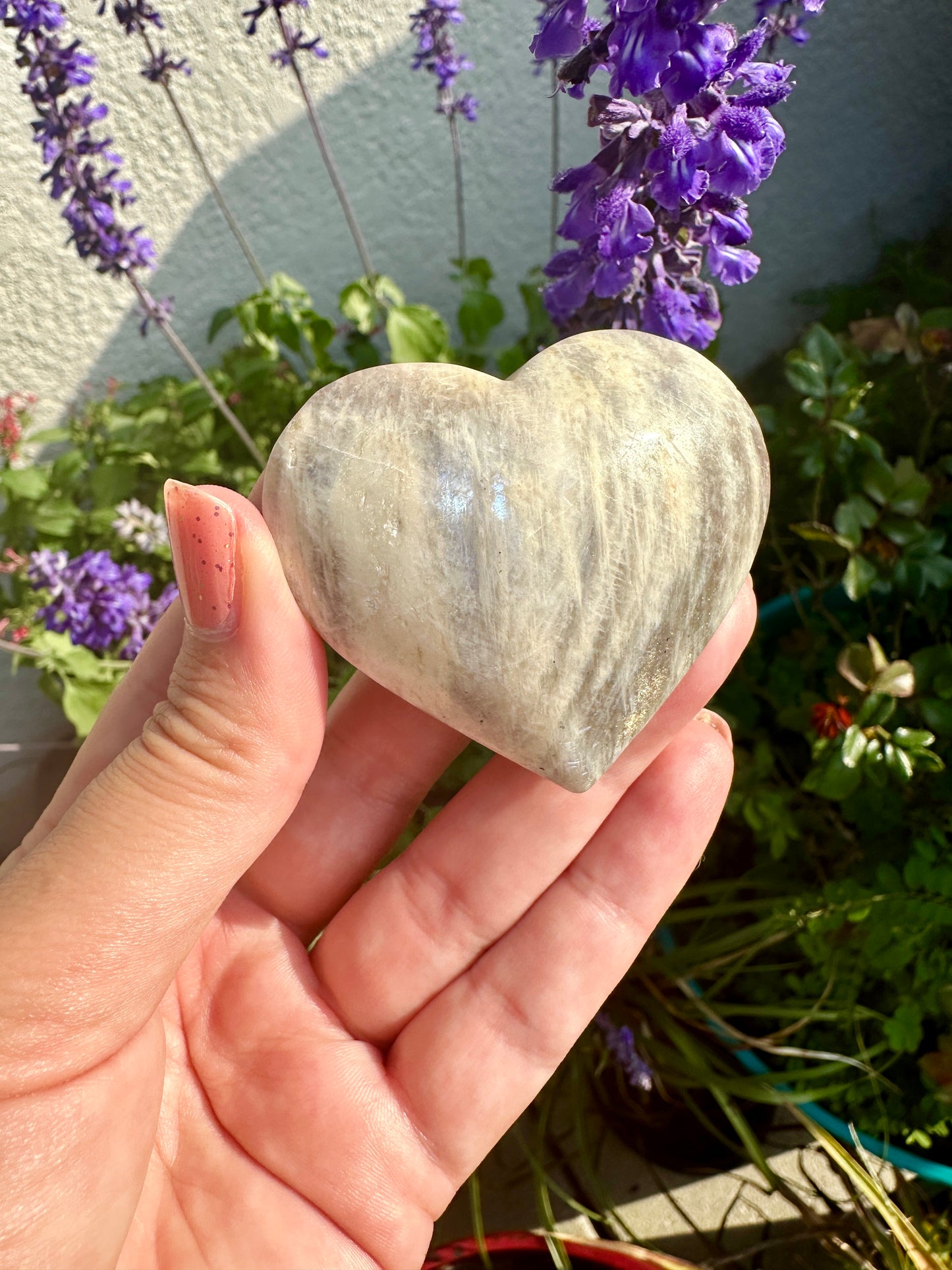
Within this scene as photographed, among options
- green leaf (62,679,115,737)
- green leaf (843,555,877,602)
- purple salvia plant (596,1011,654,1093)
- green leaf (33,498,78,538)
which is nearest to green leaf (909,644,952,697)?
green leaf (843,555,877,602)

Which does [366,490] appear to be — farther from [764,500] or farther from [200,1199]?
[200,1199]

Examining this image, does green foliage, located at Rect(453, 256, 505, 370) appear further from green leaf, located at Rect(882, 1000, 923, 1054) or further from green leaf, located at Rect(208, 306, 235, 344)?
green leaf, located at Rect(882, 1000, 923, 1054)

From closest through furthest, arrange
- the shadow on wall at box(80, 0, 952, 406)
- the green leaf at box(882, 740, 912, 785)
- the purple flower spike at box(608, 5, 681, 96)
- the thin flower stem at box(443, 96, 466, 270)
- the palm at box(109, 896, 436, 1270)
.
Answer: the purple flower spike at box(608, 5, 681, 96) → the palm at box(109, 896, 436, 1270) → the green leaf at box(882, 740, 912, 785) → the thin flower stem at box(443, 96, 466, 270) → the shadow on wall at box(80, 0, 952, 406)

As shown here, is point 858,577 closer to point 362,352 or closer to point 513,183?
point 362,352

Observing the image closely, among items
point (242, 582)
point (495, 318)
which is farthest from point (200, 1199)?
point (495, 318)

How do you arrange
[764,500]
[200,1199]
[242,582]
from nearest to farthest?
[242,582]
[764,500]
[200,1199]

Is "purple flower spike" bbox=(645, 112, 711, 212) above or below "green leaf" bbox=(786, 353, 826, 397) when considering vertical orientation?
above
